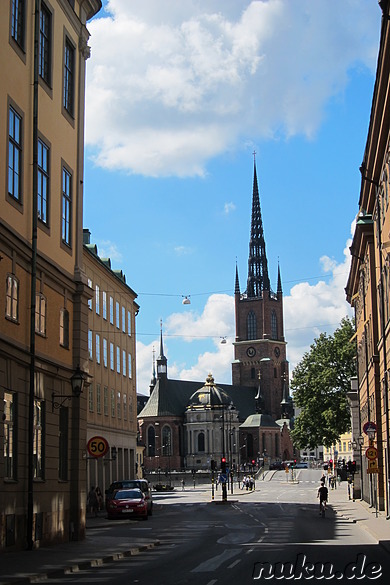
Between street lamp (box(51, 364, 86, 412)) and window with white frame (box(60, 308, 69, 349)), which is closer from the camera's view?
street lamp (box(51, 364, 86, 412))

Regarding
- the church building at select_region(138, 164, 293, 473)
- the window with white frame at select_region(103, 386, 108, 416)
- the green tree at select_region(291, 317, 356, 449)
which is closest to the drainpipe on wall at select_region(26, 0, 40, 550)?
the window with white frame at select_region(103, 386, 108, 416)

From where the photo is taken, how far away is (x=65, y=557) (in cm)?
1930

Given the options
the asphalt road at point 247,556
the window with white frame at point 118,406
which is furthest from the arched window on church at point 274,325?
the asphalt road at point 247,556

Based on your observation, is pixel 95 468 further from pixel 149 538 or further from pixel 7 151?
pixel 7 151

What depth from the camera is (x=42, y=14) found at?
23938 millimetres

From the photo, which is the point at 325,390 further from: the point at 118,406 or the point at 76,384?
the point at 76,384

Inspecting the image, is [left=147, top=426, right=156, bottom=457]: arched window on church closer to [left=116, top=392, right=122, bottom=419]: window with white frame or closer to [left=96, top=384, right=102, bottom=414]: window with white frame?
[left=116, top=392, right=122, bottom=419]: window with white frame

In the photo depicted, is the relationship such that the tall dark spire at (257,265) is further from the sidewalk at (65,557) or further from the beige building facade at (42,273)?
the sidewalk at (65,557)

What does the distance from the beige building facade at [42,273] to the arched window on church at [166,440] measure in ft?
433

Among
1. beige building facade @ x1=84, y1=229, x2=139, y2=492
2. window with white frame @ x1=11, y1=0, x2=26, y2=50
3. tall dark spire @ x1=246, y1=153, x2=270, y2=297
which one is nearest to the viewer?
window with white frame @ x1=11, y1=0, x2=26, y2=50

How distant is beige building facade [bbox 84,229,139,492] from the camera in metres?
51.2

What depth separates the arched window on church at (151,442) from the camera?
512 feet

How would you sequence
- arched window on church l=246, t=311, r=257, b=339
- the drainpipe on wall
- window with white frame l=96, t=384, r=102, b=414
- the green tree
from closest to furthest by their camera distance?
the drainpipe on wall
window with white frame l=96, t=384, r=102, b=414
the green tree
arched window on church l=246, t=311, r=257, b=339

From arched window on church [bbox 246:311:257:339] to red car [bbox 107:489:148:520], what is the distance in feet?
461
